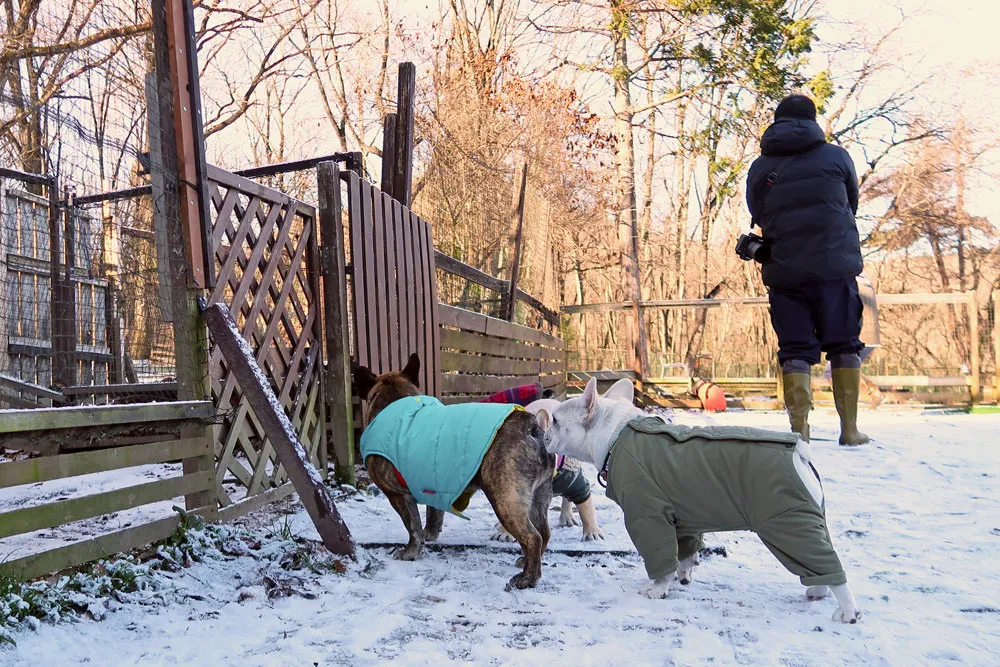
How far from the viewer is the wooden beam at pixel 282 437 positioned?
328 centimetres

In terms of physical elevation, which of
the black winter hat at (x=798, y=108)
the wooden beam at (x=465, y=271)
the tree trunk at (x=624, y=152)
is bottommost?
the wooden beam at (x=465, y=271)

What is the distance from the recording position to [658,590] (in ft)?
9.28

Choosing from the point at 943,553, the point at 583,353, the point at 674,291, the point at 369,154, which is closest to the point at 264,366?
the point at 943,553

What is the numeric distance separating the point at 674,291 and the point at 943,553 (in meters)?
21.0

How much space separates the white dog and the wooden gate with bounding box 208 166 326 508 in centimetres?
197

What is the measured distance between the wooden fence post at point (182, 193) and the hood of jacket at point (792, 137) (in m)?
3.99

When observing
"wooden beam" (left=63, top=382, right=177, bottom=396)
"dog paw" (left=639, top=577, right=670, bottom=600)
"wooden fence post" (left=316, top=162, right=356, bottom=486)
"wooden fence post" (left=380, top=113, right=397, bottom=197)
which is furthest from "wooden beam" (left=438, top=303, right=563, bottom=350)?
"dog paw" (left=639, top=577, right=670, bottom=600)

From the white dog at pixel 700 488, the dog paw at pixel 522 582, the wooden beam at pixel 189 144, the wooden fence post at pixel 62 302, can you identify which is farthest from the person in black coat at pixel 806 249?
the wooden fence post at pixel 62 302

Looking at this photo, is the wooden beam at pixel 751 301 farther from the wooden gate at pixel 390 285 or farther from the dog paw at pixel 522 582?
the dog paw at pixel 522 582

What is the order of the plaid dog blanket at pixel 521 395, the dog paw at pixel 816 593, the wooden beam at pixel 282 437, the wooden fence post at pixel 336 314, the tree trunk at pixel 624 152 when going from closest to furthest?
1. the dog paw at pixel 816 593
2. the wooden beam at pixel 282 437
3. the plaid dog blanket at pixel 521 395
4. the wooden fence post at pixel 336 314
5. the tree trunk at pixel 624 152

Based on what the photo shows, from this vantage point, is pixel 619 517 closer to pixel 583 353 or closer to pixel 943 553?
pixel 943 553

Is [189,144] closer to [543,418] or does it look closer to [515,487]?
[543,418]

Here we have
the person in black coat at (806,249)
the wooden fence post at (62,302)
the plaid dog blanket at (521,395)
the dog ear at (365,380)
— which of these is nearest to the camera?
the dog ear at (365,380)

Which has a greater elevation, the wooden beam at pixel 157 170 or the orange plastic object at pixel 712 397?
the wooden beam at pixel 157 170
